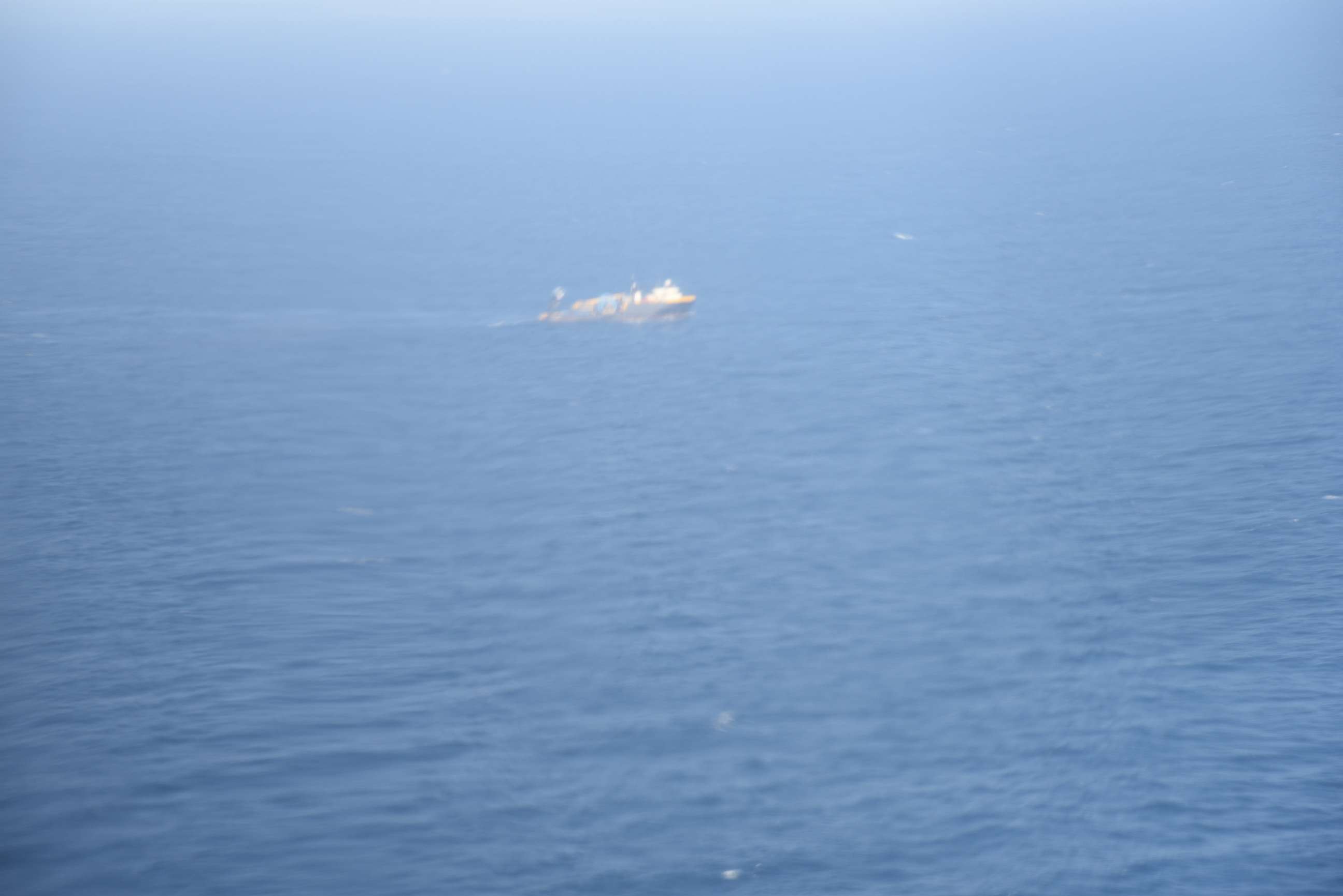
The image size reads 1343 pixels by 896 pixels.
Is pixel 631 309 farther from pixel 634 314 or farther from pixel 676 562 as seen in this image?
pixel 676 562

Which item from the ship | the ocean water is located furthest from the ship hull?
the ocean water

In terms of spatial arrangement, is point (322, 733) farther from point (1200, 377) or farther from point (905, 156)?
point (905, 156)

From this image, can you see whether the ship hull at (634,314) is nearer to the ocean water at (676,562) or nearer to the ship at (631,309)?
the ship at (631,309)

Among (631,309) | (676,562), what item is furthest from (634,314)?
(676,562)

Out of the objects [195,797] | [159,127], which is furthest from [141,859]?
[159,127]

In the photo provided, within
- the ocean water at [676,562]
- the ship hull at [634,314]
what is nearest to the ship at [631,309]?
the ship hull at [634,314]

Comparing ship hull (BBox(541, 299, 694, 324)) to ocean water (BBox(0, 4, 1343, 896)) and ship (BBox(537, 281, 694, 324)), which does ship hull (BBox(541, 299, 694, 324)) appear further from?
ocean water (BBox(0, 4, 1343, 896))
